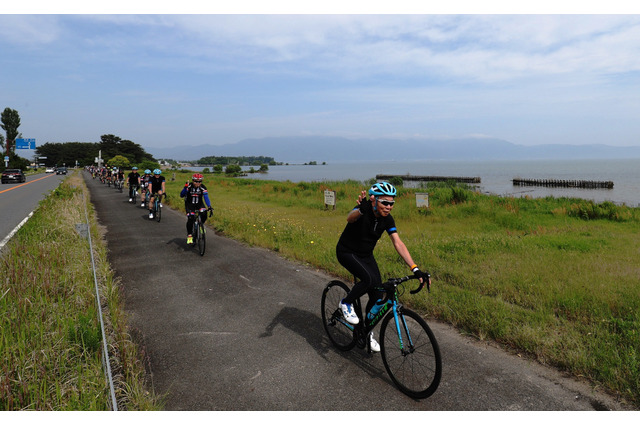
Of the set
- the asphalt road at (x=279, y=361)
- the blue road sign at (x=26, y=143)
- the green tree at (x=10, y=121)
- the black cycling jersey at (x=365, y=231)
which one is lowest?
the asphalt road at (x=279, y=361)

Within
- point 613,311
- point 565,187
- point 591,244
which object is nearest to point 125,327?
point 613,311

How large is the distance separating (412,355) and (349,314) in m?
0.82

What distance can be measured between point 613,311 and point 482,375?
9.55 feet

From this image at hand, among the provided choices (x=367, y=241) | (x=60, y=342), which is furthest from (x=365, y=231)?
(x=60, y=342)

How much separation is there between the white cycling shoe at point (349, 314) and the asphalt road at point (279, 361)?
21.0 inches

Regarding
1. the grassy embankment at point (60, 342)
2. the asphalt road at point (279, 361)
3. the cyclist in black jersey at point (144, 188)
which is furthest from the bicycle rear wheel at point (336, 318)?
the cyclist in black jersey at point (144, 188)

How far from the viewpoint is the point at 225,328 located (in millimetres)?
5512

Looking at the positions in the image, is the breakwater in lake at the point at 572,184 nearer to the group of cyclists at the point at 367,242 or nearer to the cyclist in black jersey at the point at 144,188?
the cyclist in black jersey at the point at 144,188

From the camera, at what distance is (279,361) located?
4566mm

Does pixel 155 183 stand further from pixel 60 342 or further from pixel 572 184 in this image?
pixel 572 184

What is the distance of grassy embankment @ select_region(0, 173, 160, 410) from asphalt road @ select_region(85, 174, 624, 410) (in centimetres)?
35

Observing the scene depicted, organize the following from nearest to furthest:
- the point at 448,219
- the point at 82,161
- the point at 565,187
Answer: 1. the point at 448,219
2. the point at 565,187
3. the point at 82,161

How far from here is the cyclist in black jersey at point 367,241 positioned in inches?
164

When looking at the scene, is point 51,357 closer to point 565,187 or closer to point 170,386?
point 170,386
